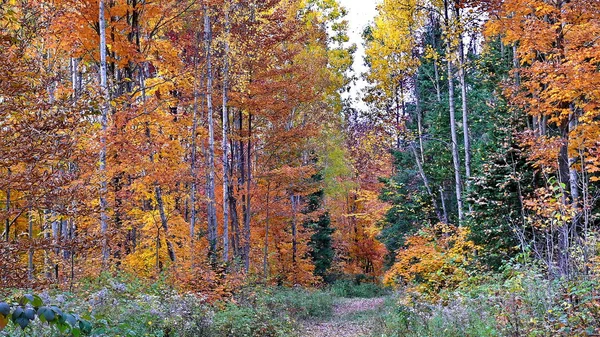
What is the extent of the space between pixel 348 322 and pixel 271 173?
198 inches

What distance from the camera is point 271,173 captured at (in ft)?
49.4

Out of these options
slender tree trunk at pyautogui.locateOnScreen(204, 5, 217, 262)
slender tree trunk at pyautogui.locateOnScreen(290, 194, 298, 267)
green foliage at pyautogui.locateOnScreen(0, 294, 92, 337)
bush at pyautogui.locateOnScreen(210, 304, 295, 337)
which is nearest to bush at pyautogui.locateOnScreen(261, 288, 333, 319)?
slender tree trunk at pyautogui.locateOnScreen(290, 194, 298, 267)

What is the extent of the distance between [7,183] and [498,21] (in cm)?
892

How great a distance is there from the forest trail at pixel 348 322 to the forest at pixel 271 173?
5.5 inches

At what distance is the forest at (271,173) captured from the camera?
18.0ft

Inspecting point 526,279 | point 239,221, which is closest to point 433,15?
point 239,221

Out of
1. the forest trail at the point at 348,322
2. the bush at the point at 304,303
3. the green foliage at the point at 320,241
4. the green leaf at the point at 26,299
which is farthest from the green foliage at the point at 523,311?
the green foliage at the point at 320,241

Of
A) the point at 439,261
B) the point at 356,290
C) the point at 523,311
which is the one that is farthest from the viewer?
the point at 356,290

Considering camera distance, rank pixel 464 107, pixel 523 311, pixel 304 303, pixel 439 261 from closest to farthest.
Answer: pixel 523 311 → pixel 439 261 → pixel 464 107 → pixel 304 303

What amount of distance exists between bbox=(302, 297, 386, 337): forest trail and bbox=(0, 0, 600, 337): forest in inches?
5.5

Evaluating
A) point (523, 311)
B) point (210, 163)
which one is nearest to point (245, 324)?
point (523, 311)

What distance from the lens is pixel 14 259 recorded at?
527 cm

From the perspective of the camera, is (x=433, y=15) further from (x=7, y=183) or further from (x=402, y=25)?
(x=7, y=183)

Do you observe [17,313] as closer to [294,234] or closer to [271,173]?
[271,173]
